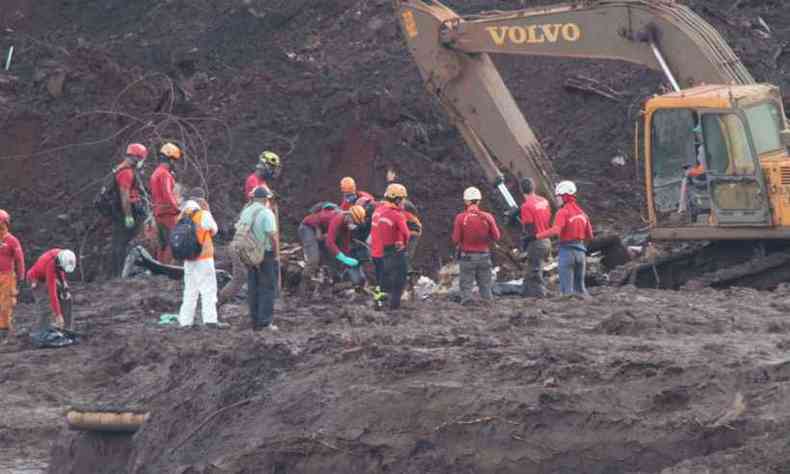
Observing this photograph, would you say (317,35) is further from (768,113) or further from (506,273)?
(768,113)

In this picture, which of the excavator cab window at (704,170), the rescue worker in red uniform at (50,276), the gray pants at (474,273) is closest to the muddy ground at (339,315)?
the rescue worker in red uniform at (50,276)

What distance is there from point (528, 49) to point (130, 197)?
17.8ft

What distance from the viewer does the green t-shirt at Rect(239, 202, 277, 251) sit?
1741 cm

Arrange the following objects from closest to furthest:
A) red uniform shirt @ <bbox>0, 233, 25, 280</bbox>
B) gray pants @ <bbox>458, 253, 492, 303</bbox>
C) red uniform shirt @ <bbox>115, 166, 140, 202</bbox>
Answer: red uniform shirt @ <bbox>0, 233, 25, 280</bbox> → gray pants @ <bbox>458, 253, 492, 303</bbox> → red uniform shirt @ <bbox>115, 166, 140, 202</bbox>

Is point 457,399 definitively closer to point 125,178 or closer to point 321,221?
point 321,221

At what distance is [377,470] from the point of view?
12289 millimetres

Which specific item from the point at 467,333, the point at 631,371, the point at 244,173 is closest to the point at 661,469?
the point at 631,371

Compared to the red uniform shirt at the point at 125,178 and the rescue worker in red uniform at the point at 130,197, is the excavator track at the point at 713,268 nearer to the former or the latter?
the rescue worker in red uniform at the point at 130,197

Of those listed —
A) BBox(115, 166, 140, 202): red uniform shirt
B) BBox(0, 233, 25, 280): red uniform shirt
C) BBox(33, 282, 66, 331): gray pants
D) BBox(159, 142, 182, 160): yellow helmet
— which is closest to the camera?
BBox(33, 282, 66, 331): gray pants

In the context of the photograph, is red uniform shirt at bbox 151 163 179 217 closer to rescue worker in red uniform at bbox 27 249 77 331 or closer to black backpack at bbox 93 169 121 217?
black backpack at bbox 93 169 121 217

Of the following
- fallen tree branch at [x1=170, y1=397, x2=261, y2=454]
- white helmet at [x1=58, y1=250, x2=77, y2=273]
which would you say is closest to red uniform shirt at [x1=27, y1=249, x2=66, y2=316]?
white helmet at [x1=58, y1=250, x2=77, y2=273]

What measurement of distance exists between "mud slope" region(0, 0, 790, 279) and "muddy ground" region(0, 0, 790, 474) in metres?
0.04

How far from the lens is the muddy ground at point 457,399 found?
11609 millimetres

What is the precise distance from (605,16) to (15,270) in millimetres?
7782
